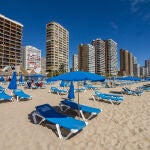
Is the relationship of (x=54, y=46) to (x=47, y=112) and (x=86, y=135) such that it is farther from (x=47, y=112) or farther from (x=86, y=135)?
(x=86, y=135)

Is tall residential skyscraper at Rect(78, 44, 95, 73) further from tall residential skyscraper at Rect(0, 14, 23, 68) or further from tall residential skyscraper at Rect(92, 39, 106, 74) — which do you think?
tall residential skyscraper at Rect(0, 14, 23, 68)

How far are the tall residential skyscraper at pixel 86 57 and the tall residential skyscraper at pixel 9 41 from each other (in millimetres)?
57015

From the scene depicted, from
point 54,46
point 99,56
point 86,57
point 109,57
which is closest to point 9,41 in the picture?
point 54,46

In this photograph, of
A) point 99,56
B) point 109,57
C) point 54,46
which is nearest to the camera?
point 54,46

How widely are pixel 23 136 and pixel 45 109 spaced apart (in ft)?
5.77

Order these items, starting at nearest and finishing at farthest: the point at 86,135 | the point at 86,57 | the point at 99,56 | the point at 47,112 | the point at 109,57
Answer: the point at 86,135 → the point at 47,112 → the point at 86,57 → the point at 99,56 → the point at 109,57

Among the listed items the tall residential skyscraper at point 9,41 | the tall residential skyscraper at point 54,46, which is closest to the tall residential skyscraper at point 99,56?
the tall residential skyscraper at point 54,46

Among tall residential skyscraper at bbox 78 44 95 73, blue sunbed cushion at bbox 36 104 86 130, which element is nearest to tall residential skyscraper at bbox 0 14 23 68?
tall residential skyscraper at bbox 78 44 95 73

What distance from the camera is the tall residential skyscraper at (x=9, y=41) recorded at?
2731 inches

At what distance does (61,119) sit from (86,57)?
11895 centimetres

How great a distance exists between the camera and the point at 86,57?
123438mm

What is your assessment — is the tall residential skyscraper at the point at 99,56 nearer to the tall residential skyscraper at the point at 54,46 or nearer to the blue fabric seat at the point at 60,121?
the tall residential skyscraper at the point at 54,46

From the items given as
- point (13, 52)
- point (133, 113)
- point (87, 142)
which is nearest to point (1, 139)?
point (87, 142)

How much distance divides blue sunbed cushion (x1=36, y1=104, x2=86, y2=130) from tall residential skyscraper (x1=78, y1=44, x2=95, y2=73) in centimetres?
11480
